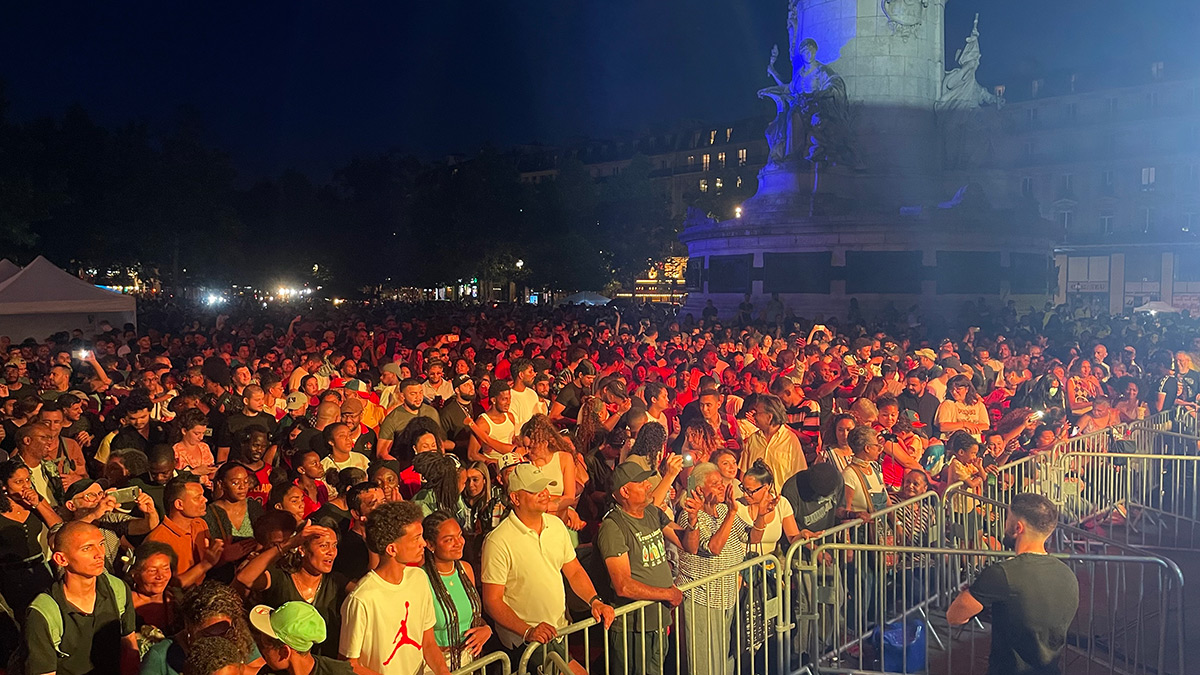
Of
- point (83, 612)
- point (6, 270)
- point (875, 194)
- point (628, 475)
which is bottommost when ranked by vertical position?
point (83, 612)

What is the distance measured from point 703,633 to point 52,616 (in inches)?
135

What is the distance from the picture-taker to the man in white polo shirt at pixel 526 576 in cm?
530

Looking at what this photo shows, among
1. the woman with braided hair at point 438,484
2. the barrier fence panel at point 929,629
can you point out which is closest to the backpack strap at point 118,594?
the woman with braided hair at point 438,484

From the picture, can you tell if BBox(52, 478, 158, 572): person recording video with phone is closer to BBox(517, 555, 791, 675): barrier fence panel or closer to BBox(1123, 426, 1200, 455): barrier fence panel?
BBox(517, 555, 791, 675): barrier fence panel

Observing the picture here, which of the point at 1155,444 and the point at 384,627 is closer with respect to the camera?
the point at 384,627

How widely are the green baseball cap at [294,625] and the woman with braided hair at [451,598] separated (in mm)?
754

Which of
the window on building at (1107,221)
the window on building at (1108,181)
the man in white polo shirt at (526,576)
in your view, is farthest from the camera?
the window on building at (1108,181)

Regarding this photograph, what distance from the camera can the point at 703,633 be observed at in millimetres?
6191

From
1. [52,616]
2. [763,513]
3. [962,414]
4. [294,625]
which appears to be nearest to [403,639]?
[294,625]

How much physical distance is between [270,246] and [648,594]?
204ft

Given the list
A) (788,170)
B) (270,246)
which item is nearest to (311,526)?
(788,170)

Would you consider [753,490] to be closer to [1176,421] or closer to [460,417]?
[460,417]

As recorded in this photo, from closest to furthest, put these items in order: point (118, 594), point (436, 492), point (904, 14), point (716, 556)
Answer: point (118, 594), point (716, 556), point (436, 492), point (904, 14)

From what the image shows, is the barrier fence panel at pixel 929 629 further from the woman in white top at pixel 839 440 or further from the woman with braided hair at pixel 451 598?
the woman with braided hair at pixel 451 598
